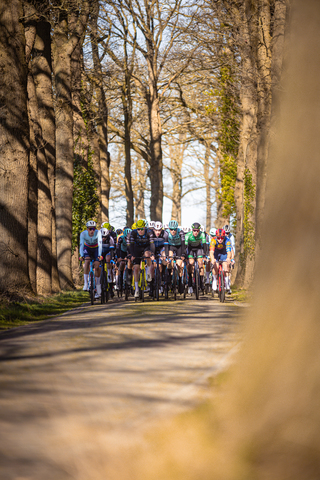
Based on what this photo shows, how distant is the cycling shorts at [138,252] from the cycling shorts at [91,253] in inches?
45.0

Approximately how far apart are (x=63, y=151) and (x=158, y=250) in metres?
6.15

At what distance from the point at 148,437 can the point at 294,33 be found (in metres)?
3.22

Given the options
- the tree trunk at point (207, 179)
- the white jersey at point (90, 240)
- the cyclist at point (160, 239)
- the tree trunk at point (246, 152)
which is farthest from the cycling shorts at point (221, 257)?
the tree trunk at point (207, 179)

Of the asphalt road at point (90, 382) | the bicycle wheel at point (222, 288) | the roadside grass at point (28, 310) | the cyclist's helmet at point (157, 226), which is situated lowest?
the asphalt road at point (90, 382)

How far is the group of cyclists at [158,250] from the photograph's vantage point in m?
16.8

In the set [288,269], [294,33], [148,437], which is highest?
[294,33]

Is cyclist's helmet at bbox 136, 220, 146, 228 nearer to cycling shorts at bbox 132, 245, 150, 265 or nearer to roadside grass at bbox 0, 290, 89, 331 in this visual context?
cycling shorts at bbox 132, 245, 150, 265

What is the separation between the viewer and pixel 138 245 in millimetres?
17609

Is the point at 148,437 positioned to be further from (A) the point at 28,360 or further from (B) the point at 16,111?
(B) the point at 16,111

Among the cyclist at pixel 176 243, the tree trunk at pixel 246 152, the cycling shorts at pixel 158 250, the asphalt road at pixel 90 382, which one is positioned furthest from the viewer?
the tree trunk at pixel 246 152

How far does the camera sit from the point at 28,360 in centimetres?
733

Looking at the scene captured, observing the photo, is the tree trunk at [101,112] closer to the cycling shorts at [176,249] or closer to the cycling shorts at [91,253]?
the cycling shorts at [176,249]

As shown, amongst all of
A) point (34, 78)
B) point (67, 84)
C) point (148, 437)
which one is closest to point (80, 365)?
point (148, 437)

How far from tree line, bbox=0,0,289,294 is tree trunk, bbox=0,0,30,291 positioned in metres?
0.02
